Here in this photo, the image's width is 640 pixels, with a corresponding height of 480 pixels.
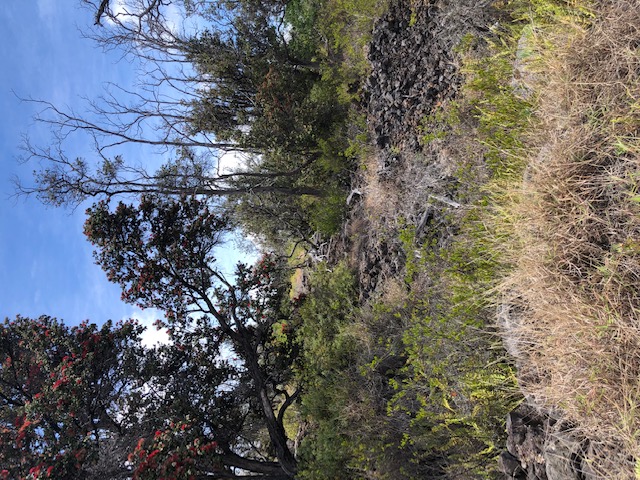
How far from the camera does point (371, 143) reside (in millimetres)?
8242

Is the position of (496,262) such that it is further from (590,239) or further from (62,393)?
(62,393)

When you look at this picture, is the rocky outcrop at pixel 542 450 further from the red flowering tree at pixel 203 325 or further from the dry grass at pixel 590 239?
the red flowering tree at pixel 203 325

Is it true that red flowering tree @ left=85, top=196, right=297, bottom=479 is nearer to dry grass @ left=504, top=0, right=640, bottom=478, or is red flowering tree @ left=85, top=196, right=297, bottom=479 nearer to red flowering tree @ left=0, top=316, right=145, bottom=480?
red flowering tree @ left=0, top=316, right=145, bottom=480

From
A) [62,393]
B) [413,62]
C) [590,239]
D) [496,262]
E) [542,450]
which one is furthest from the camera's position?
[413,62]

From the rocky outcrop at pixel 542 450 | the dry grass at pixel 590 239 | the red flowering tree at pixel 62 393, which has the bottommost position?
the rocky outcrop at pixel 542 450

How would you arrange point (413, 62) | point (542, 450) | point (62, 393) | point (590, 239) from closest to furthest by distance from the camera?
point (590, 239) → point (542, 450) → point (62, 393) → point (413, 62)

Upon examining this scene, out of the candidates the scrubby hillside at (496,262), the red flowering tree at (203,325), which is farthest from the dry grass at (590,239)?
the red flowering tree at (203,325)

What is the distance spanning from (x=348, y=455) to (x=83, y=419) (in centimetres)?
399

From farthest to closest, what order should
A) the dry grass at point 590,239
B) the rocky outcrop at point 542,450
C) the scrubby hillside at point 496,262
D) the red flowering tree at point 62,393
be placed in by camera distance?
the red flowering tree at point 62,393
the rocky outcrop at point 542,450
the scrubby hillside at point 496,262
the dry grass at point 590,239

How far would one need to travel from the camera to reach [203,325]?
797cm

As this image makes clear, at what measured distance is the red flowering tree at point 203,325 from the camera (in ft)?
23.7

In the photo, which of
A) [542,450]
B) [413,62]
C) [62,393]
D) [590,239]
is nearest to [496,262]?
[590,239]

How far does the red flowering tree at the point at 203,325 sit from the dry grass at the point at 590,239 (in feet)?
18.6

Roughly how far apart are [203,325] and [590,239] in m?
6.82
